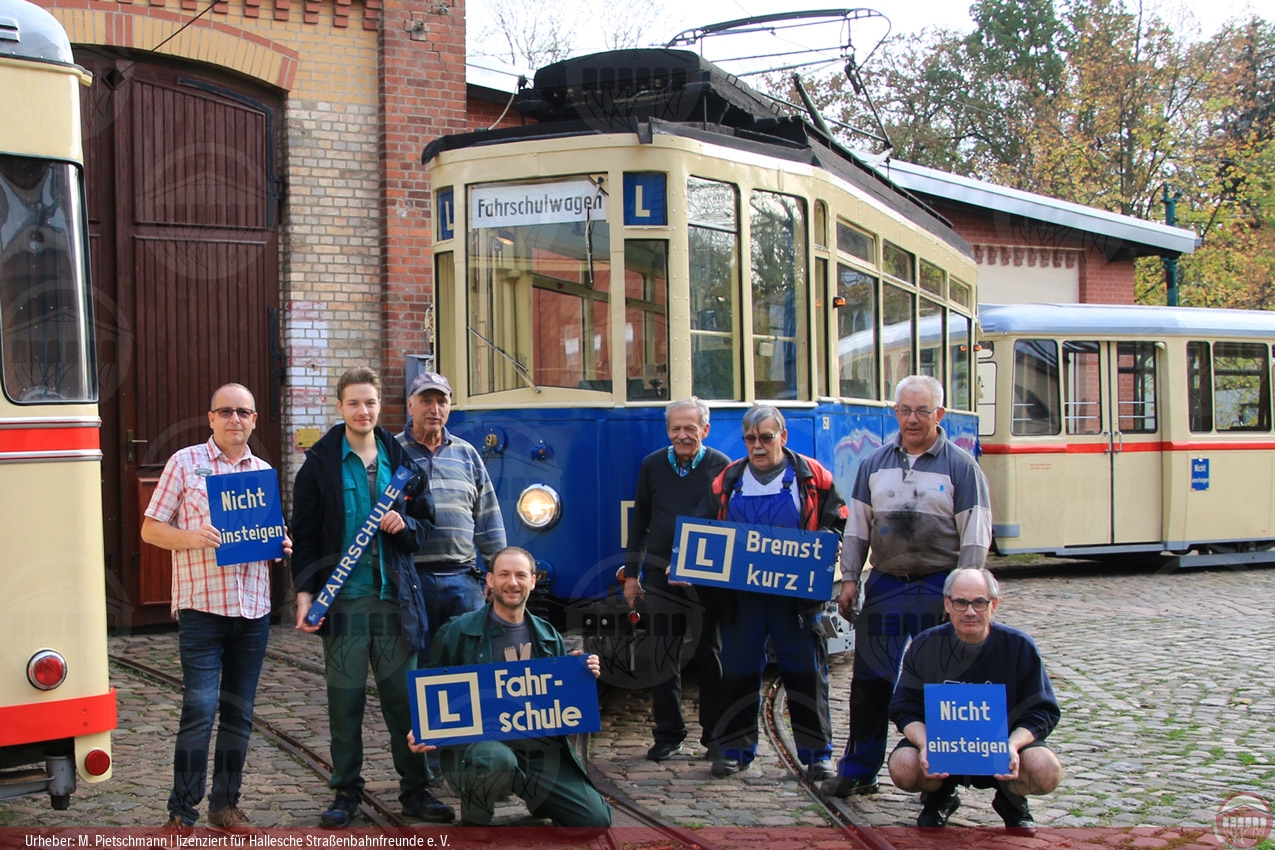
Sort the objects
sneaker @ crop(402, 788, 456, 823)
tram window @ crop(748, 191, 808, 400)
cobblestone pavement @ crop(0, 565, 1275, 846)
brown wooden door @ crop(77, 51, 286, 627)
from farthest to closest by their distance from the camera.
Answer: brown wooden door @ crop(77, 51, 286, 627), tram window @ crop(748, 191, 808, 400), cobblestone pavement @ crop(0, 565, 1275, 846), sneaker @ crop(402, 788, 456, 823)

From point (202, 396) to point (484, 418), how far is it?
381cm

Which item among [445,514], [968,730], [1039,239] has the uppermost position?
[1039,239]

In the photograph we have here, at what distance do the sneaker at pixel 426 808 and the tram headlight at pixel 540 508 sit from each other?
2.11 metres

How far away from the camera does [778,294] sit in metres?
7.86

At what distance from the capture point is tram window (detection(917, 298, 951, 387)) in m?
10.5

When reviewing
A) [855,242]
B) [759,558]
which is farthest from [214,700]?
[855,242]

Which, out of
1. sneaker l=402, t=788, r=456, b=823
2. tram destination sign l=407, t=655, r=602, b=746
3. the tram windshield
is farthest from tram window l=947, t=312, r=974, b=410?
the tram windshield

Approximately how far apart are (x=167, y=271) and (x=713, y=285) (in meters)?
4.88

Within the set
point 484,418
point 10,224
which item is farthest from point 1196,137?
point 10,224

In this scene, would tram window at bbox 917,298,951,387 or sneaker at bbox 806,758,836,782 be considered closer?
sneaker at bbox 806,758,836,782

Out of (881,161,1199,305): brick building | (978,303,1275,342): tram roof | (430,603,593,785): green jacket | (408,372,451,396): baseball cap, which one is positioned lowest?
(430,603,593,785): green jacket

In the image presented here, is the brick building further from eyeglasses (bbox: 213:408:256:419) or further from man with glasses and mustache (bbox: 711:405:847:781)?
eyeglasses (bbox: 213:408:256:419)

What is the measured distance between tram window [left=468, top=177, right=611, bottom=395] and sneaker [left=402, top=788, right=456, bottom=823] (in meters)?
2.64

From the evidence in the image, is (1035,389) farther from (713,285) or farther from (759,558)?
(759,558)
